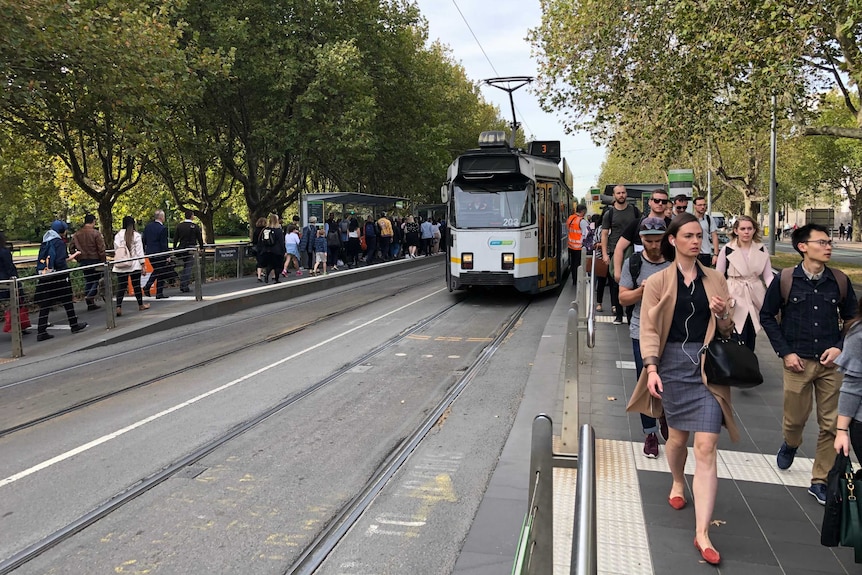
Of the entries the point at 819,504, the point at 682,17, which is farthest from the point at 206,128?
the point at 819,504

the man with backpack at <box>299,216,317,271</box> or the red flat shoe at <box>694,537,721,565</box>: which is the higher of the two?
the man with backpack at <box>299,216,317,271</box>

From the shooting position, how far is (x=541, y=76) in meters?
21.2

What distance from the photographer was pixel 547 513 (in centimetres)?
233

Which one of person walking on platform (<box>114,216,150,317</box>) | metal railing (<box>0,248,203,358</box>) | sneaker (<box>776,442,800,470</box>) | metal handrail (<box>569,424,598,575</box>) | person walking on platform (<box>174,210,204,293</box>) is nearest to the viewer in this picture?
metal handrail (<box>569,424,598,575</box>)

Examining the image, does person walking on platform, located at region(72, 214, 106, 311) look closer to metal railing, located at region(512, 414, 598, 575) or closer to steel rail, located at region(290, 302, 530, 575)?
steel rail, located at region(290, 302, 530, 575)

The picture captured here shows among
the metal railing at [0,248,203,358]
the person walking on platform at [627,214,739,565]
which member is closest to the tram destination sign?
the metal railing at [0,248,203,358]

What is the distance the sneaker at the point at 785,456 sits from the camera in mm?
4461

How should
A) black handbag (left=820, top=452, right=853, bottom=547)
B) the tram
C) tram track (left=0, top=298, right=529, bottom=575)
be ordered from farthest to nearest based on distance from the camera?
1. the tram
2. tram track (left=0, top=298, right=529, bottom=575)
3. black handbag (left=820, top=452, right=853, bottom=547)

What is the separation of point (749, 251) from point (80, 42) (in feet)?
38.1

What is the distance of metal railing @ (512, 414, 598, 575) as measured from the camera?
5.09 ft

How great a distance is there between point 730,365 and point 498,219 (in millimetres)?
10414

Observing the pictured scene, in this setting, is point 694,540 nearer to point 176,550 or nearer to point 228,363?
point 176,550

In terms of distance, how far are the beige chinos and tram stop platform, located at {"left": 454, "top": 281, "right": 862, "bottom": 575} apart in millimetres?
266

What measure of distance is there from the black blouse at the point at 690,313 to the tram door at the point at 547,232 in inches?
408
